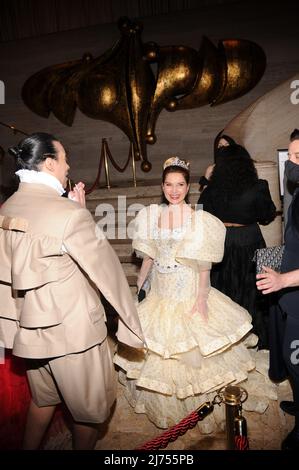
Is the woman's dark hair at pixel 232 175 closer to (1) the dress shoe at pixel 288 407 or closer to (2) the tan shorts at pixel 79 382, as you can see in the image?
(1) the dress shoe at pixel 288 407

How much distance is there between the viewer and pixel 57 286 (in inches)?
Result: 67.8

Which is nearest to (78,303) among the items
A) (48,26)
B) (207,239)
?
(207,239)

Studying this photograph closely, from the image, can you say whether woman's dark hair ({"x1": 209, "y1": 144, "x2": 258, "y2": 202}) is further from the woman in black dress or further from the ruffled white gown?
the ruffled white gown

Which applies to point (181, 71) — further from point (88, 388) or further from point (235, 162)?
point (88, 388)

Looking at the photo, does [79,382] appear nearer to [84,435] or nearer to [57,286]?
[84,435]

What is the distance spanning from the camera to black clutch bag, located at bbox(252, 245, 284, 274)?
2.03 metres

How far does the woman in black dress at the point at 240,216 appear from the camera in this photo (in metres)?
3.18

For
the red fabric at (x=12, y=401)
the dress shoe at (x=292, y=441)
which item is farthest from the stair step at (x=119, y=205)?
the dress shoe at (x=292, y=441)

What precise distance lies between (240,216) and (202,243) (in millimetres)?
965

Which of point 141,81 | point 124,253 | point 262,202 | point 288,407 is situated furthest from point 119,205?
point 288,407

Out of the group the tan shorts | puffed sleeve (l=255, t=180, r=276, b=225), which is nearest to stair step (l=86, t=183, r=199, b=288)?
puffed sleeve (l=255, t=180, r=276, b=225)

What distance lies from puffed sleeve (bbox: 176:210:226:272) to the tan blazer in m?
0.75

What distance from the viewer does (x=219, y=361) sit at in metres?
2.46

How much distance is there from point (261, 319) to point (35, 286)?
95.9 inches
